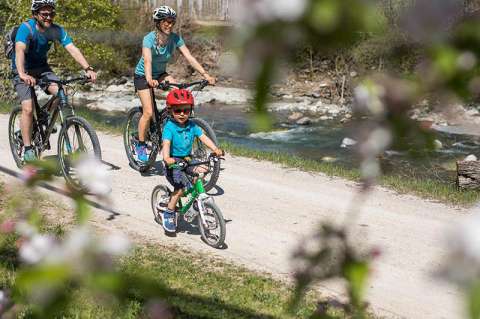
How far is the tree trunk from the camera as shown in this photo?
10016mm

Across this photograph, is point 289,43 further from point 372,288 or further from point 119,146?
point 119,146

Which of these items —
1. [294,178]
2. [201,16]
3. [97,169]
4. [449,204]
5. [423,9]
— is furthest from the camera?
[201,16]

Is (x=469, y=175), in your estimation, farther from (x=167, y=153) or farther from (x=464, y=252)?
(x=464, y=252)

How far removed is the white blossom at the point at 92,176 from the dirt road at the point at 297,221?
392 cm

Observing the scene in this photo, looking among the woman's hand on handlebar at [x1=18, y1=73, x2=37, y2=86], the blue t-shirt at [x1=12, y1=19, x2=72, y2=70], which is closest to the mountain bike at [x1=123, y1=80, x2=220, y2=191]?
the blue t-shirt at [x1=12, y1=19, x2=72, y2=70]

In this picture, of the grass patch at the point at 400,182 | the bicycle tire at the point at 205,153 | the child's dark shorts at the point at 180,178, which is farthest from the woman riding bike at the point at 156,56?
the grass patch at the point at 400,182

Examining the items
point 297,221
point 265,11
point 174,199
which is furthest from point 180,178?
point 265,11

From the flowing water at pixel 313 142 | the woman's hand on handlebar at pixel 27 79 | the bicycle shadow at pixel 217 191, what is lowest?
the flowing water at pixel 313 142

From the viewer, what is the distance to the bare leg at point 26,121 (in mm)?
8125

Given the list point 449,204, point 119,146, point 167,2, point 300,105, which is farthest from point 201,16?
point 449,204

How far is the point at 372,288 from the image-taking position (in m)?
5.74

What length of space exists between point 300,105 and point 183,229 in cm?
1731

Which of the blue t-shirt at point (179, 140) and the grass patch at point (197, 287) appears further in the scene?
the blue t-shirt at point (179, 140)

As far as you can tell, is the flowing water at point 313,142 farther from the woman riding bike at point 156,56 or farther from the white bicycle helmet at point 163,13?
the white bicycle helmet at point 163,13
